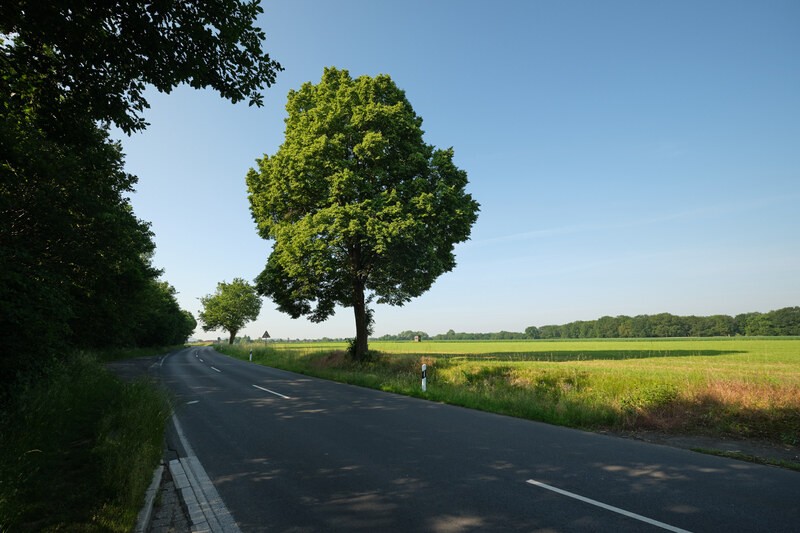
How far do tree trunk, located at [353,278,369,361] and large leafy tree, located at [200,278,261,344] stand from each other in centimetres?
5986

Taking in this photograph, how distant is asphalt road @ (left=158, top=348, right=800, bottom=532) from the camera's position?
4.05 m

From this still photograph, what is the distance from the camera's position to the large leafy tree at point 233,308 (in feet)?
251

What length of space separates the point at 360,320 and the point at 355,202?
667 cm

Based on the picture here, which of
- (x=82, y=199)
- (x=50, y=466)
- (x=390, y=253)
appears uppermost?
(x=82, y=199)

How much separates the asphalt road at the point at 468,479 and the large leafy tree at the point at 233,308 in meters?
73.0

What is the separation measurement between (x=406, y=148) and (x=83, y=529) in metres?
18.3

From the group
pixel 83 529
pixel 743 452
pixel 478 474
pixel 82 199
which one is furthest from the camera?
pixel 82 199

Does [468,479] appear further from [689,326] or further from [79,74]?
[689,326]

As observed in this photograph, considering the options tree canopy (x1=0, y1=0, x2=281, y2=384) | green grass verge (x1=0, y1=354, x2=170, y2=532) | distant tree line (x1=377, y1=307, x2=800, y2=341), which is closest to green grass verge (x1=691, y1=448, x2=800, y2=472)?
green grass verge (x1=0, y1=354, x2=170, y2=532)

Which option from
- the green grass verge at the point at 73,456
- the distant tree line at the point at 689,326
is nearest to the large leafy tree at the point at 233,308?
the distant tree line at the point at 689,326

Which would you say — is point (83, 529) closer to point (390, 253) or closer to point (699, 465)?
point (699, 465)

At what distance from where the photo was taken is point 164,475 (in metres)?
5.57

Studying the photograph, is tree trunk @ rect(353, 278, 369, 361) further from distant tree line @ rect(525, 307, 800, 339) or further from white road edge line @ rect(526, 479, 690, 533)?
distant tree line @ rect(525, 307, 800, 339)

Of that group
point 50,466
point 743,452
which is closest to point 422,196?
point 743,452
